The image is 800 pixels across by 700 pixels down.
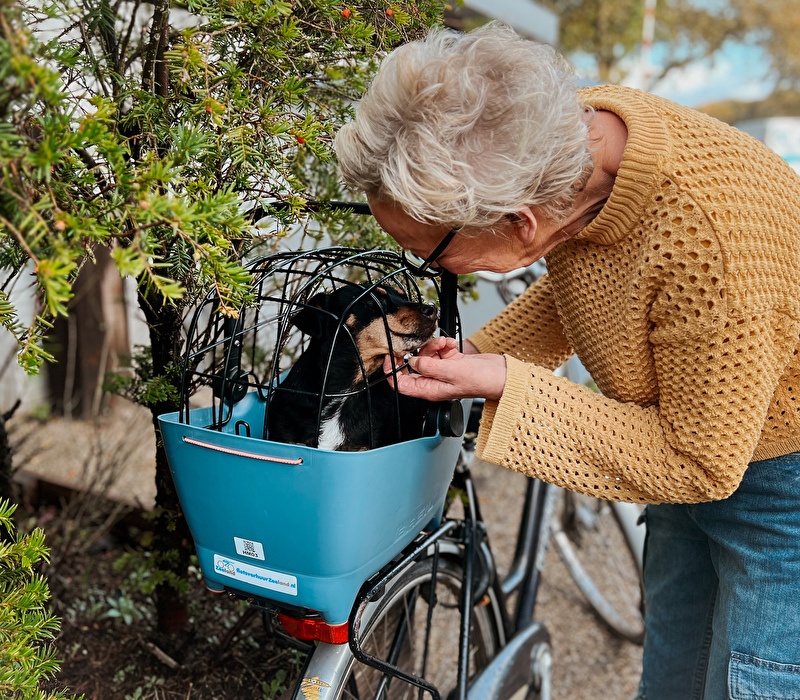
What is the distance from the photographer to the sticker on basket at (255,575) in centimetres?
112

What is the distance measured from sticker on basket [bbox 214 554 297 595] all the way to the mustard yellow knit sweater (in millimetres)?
387

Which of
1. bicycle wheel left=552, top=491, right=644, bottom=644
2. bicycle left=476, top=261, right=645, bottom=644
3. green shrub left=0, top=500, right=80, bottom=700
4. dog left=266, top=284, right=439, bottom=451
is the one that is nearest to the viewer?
green shrub left=0, top=500, right=80, bottom=700

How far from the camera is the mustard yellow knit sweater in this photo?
115 cm

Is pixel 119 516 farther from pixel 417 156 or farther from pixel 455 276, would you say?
pixel 417 156

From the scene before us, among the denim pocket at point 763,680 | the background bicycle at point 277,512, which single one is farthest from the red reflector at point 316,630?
the denim pocket at point 763,680

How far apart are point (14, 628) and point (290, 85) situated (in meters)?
0.93

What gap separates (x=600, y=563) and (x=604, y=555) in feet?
0.15

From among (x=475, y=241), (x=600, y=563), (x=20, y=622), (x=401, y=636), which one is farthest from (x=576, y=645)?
(x=20, y=622)

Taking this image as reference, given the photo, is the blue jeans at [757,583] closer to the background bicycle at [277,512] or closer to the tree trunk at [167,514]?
the background bicycle at [277,512]

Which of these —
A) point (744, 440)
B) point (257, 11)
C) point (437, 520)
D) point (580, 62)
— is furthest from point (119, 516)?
point (580, 62)

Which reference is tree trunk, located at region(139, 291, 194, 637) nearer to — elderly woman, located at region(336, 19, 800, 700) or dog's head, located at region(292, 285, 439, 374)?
dog's head, located at region(292, 285, 439, 374)

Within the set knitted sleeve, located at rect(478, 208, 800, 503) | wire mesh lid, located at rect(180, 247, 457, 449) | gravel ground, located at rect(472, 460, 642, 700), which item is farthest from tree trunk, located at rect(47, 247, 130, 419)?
knitted sleeve, located at rect(478, 208, 800, 503)

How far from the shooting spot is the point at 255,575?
3.72 feet

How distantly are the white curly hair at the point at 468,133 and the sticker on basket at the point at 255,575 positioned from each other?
0.63 meters
